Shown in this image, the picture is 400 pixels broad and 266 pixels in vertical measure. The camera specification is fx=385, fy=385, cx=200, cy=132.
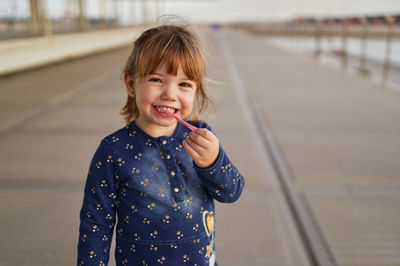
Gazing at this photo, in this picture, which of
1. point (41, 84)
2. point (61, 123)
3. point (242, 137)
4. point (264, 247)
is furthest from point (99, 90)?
point (264, 247)

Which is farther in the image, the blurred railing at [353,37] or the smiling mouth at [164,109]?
the blurred railing at [353,37]

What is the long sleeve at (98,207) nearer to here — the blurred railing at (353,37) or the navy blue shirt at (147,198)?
the navy blue shirt at (147,198)

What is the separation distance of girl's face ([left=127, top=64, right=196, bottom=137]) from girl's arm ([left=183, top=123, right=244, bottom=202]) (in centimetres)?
9

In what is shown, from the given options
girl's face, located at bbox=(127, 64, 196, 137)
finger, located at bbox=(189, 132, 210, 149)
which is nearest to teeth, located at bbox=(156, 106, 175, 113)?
girl's face, located at bbox=(127, 64, 196, 137)

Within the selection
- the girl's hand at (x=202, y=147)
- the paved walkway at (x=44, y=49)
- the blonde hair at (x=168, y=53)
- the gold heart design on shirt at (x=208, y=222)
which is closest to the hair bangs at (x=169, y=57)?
the blonde hair at (x=168, y=53)

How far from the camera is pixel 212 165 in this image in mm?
972

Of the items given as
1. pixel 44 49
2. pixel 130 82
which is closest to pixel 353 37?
pixel 44 49

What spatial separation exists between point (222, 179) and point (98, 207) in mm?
347

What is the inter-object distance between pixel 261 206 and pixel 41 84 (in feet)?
15.8

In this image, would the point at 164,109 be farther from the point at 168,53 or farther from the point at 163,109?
the point at 168,53

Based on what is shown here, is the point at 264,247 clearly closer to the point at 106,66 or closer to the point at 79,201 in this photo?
the point at 79,201

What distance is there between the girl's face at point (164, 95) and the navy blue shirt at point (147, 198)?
0.07 m

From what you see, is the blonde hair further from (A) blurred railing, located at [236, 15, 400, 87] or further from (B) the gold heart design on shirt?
(A) blurred railing, located at [236, 15, 400, 87]

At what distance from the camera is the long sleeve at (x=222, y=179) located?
0.97m
